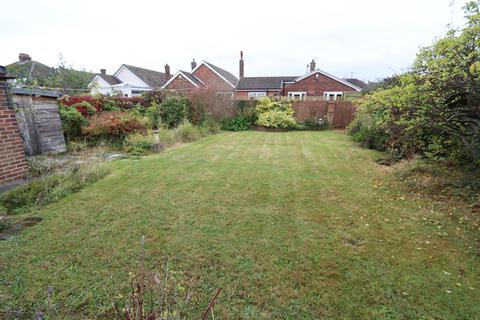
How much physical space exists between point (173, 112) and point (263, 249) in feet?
33.7

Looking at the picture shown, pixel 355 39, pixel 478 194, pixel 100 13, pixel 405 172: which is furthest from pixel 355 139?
pixel 100 13

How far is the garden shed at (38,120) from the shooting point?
6734mm

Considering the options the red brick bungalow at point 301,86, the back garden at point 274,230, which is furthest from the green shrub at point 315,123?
the red brick bungalow at point 301,86

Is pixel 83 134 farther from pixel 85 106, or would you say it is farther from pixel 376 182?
pixel 376 182

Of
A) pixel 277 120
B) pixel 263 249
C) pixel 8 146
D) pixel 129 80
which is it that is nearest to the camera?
pixel 263 249

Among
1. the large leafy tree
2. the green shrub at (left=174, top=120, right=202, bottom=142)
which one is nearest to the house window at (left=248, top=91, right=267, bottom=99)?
the green shrub at (left=174, top=120, right=202, bottom=142)

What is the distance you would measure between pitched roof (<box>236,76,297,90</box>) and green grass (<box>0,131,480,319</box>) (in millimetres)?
24228

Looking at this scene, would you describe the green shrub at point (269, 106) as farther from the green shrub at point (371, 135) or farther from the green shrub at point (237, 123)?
the green shrub at point (371, 135)

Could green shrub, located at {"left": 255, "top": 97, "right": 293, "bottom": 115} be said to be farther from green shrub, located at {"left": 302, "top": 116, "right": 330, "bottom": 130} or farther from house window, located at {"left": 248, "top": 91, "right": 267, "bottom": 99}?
house window, located at {"left": 248, "top": 91, "right": 267, "bottom": 99}

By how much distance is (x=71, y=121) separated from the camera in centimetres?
829

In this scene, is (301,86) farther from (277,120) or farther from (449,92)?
(449,92)

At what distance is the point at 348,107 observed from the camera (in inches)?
554

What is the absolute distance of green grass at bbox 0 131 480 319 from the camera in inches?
74.1

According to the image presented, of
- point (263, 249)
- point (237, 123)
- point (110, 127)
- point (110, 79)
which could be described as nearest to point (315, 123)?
point (237, 123)
